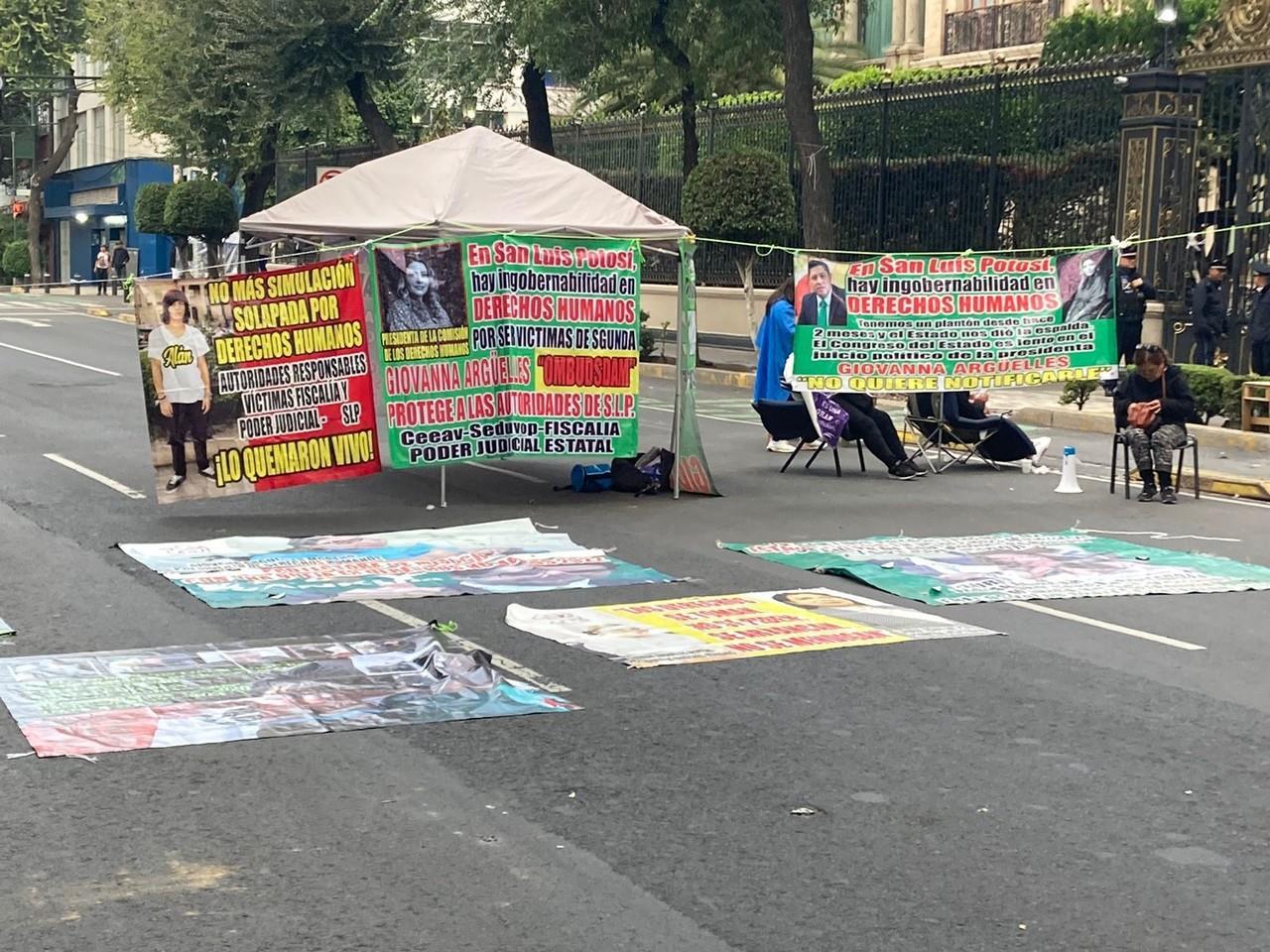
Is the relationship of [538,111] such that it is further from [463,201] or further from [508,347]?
[508,347]

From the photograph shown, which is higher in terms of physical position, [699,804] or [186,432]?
[186,432]

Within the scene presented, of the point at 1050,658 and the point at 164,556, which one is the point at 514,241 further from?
the point at 1050,658

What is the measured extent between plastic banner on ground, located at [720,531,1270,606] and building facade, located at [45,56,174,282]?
5632 cm

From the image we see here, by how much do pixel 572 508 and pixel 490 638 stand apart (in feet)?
15.5

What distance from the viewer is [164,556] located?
10.8m

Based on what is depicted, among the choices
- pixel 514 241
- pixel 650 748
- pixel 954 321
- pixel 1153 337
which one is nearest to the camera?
pixel 650 748

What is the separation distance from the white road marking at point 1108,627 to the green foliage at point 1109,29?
23.7m

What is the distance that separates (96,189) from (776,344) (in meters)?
59.9

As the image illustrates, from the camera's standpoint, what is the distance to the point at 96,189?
70875mm

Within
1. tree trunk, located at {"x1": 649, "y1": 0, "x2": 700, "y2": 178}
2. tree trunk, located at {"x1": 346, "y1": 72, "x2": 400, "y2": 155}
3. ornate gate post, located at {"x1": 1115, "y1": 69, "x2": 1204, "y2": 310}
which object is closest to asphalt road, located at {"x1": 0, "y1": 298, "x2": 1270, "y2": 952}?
ornate gate post, located at {"x1": 1115, "y1": 69, "x2": 1204, "y2": 310}

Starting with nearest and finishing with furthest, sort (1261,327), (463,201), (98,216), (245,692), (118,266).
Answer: (245,692) < (463,201) < (1261,327) < (118,266) < (98,216)

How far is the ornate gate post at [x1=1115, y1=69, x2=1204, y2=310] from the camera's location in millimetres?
21594

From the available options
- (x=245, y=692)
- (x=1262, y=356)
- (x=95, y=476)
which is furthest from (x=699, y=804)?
(x=1262, y=356)

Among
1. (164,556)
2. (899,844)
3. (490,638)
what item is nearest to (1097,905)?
(899,844)
